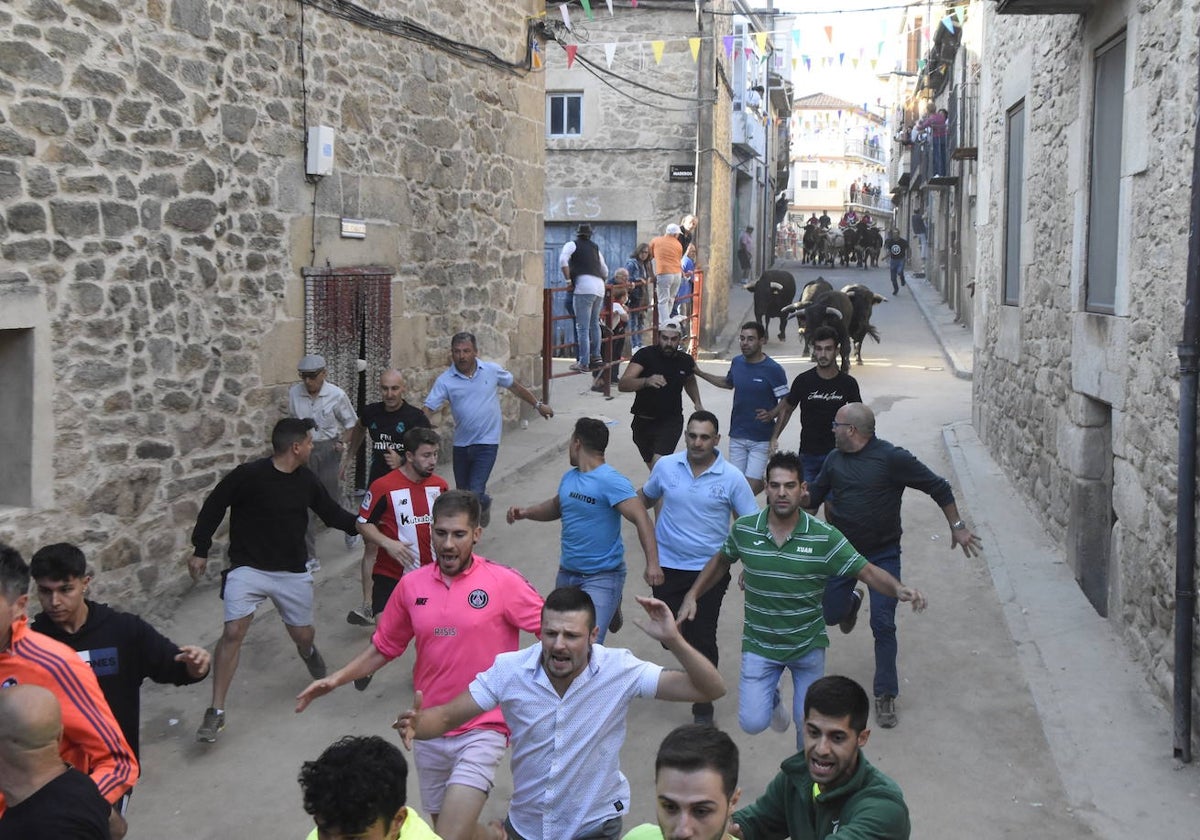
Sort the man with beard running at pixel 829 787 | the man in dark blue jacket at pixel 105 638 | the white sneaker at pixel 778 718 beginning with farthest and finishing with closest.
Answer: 1. the white sneaker at pixel 778 718
2. the man in dark blue jacket at pixel 105 638
3. the man with beard running at pixel 829 787

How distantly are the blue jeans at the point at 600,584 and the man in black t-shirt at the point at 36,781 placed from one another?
11.7ft

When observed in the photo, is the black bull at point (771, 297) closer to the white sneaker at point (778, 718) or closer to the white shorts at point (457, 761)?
the white sneaker at point (778, 718)

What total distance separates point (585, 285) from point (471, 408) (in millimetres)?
7518

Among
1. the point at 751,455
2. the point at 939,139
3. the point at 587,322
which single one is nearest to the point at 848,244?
the point at 939,139

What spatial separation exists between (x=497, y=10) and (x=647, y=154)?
1000 cm

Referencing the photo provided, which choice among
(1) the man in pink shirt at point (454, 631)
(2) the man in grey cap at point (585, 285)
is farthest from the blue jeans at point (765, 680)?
(2) the man in grey cap at point (585, 285)

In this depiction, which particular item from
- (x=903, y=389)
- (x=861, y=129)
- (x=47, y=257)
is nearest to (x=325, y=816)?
(x=47, y=257)

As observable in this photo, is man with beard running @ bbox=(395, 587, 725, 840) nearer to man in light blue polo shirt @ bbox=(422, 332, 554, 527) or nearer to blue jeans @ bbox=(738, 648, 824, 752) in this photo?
blue jeans @ bbox=(738, 648, 824, 752)

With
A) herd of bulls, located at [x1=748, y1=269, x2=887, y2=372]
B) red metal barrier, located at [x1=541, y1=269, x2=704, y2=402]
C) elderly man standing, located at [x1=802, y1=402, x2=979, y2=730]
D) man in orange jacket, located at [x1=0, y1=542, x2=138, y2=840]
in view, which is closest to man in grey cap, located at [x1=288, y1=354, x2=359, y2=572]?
elderly man standing, located at [x1=802, y1=402, x2=979, y2=730]

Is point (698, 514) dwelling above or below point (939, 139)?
below

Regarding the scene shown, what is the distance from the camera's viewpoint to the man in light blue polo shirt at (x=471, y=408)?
9531mm

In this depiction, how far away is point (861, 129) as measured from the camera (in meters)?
96.4

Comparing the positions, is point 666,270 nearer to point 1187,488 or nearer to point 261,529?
point 261,529

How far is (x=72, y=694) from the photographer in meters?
3.87
